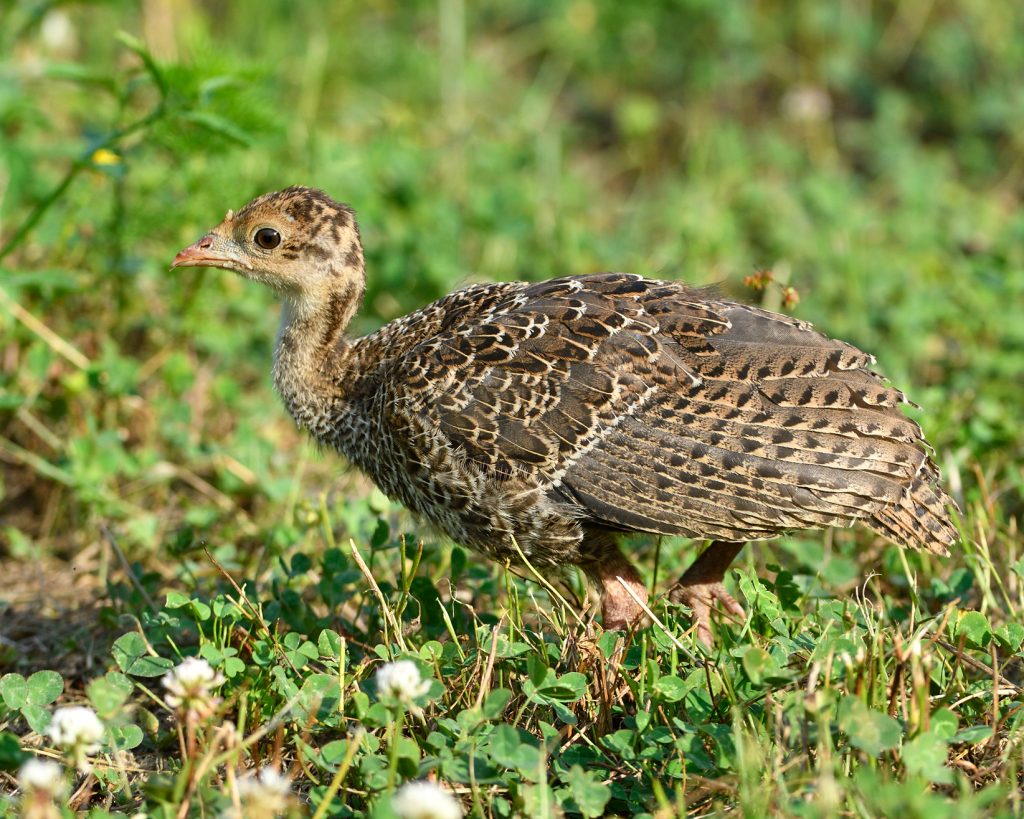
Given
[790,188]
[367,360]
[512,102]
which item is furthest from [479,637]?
[512,102]

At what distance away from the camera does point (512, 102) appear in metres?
9.56

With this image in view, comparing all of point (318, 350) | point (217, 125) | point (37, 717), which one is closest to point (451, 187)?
point (217, 125)

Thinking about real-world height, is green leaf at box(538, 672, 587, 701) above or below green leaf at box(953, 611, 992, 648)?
below

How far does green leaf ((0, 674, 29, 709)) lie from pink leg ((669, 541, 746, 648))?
6.94ft

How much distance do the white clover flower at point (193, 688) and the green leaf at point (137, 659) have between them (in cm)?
51

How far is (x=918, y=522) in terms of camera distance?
4184 millimetres

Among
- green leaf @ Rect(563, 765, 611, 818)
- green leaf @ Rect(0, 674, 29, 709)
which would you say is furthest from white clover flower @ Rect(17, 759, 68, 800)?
green leaf @ Rect(563, 765, 611, 818)

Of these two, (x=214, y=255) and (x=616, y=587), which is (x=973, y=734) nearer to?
(x=616, y=587)

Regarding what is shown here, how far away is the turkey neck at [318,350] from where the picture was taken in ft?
16.0

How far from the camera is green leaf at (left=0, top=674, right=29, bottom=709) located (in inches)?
151

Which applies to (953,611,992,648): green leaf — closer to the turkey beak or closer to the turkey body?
the turkey body

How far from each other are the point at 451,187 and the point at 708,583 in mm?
4069

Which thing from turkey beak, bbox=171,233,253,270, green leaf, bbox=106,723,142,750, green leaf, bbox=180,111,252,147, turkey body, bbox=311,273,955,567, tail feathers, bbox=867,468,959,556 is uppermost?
green leaf, bbox=180,111,252,147

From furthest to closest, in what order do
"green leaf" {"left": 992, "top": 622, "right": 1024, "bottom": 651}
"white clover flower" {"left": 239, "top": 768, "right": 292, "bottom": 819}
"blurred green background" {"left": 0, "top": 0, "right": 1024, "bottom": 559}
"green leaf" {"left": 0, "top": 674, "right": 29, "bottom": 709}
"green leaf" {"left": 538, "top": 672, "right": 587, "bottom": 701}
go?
"blurred green background" {"left": 0, "top": 0, "right": 1024, "bottom": 559} → "green leaf" {"left": 992, "top": 622, "right": 1024, "bottom": 651} → "green leaf" {"left": 0, "top": 674, "right": 29, "bottom": 709} → "green leaf" {"left": 538, "top": 672, "right": 587, "bottom": 701} → "white clover flower" {"left": 239, "top": 768, "right": 292, "bottom": 819}
